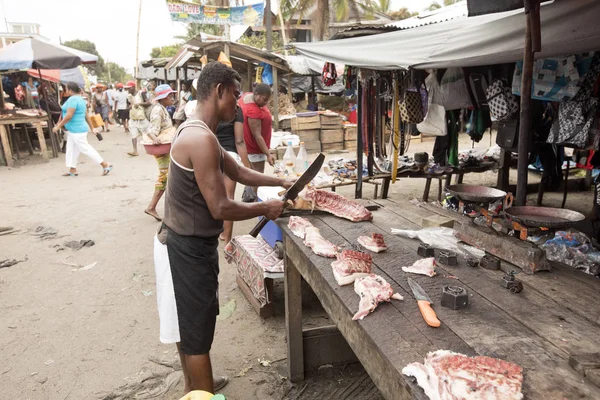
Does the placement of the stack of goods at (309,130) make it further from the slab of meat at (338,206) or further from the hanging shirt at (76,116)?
the slab of meat at (338,206)

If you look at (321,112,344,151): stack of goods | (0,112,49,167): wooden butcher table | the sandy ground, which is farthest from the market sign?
the sandy ground

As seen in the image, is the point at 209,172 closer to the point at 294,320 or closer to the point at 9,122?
the point at 294,320

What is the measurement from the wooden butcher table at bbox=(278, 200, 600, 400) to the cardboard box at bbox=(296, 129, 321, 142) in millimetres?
10515

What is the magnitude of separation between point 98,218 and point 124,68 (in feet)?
215

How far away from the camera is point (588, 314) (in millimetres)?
1866

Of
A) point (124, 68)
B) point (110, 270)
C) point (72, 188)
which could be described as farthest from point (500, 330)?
point (124, 68)

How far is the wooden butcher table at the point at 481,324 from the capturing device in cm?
151

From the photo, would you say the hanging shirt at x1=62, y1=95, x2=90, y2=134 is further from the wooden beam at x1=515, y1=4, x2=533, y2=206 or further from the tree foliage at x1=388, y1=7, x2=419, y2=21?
the tree foliage at x1=388, y1=7, x2=419, y2=21

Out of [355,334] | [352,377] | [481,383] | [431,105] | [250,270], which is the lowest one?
[352,377]

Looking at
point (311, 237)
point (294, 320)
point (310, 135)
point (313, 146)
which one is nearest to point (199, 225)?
Result: point (311, 237)

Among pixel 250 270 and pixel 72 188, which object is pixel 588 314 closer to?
pixel 250 270

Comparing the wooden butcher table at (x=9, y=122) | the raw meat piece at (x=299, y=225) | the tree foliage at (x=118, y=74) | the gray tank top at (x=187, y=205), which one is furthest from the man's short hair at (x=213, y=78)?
the tree foliage at (x=118, y=74)

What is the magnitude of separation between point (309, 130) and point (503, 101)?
319 inches

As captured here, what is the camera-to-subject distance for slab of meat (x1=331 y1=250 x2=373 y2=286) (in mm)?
2193
